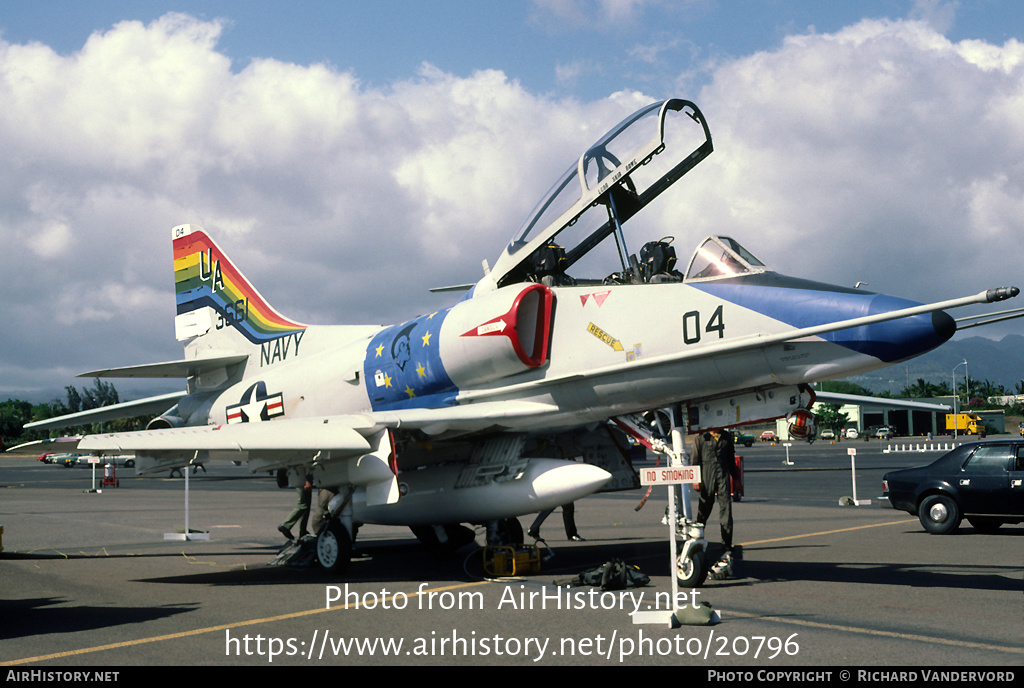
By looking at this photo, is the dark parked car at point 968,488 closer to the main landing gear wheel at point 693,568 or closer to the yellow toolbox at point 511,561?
the main landing gear wheel at point 693,568

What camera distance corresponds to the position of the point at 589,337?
927cm

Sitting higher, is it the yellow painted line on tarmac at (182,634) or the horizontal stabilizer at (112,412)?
the horizontal stabilizer at (112,412)

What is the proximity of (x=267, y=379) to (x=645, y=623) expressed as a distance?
331 inches

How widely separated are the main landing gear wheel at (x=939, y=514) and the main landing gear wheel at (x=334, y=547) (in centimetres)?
A: 963

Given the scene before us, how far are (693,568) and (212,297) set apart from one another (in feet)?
35.1

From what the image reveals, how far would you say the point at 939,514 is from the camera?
1351cm

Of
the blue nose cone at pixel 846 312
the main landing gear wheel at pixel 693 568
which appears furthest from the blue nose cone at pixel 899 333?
the main landing gear wheel at pixel 693 568

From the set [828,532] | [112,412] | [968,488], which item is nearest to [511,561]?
[828,532]

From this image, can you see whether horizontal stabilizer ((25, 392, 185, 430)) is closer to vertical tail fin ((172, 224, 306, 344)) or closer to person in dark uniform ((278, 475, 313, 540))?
vertical tail fin ((172, 224, 306, 344))

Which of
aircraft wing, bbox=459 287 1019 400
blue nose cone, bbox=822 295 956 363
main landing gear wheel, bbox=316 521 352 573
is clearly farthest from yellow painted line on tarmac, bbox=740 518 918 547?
main landing gear wheel, bbox=316 521 352 573

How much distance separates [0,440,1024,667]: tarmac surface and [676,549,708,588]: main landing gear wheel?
17cm

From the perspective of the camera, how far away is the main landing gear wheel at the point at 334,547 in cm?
1014

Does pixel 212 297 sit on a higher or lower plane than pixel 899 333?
higher

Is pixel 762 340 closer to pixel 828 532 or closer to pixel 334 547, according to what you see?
pixel 334 547
